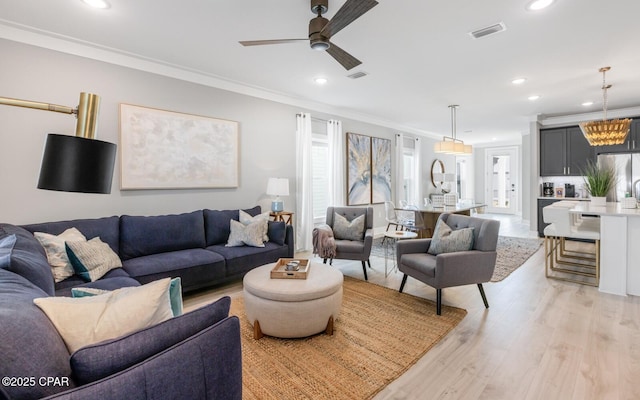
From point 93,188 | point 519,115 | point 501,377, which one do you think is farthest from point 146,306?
point 519,115

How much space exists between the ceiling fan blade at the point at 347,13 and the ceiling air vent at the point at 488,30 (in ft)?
5.09

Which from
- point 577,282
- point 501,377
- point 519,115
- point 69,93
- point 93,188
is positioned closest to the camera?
point 93,188

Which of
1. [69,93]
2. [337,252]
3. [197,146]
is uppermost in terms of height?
[69,93]

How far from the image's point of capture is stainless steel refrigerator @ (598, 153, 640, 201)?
5754mm

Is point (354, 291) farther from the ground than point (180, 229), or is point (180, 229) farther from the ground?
point (180, 229)

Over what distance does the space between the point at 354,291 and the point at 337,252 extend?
23.9 inches

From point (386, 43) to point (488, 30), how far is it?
95 cm

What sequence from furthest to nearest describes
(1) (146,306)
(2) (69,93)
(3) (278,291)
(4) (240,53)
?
A: (4) (240,53) → (2) (69,93) → (3) (278,291) → (1) (146,306)

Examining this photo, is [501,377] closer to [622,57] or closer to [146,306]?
[146,306]

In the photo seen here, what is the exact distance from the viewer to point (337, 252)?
4.00m

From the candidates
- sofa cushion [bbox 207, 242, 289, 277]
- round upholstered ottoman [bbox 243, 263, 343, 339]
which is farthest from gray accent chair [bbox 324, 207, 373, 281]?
round upholstered ottoman [bbox 243, 263, 343, 339]

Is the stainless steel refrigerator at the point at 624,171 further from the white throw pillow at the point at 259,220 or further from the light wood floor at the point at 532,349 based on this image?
the white throw pillow at the point at 259,220

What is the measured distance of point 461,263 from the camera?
294cm
